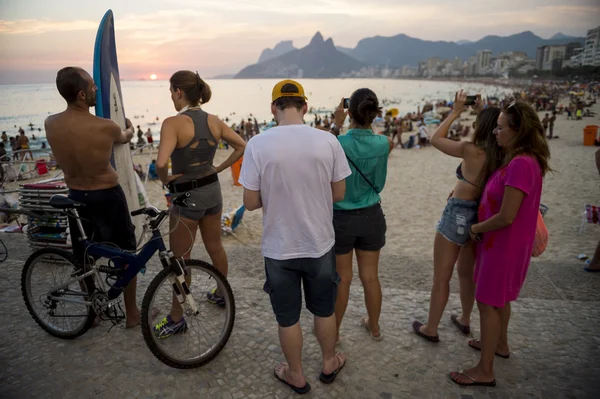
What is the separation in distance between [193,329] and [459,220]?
7.44 ft

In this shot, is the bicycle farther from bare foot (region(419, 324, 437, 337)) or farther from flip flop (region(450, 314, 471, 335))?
flip flop (region(450, 314, 471, 335))

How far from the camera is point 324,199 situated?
2.04 m

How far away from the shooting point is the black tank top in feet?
9.21

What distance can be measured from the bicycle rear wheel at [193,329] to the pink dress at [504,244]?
1.82 metres

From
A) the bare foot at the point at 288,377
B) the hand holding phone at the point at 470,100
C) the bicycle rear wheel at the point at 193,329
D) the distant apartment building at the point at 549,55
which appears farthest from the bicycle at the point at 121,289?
the distant apartment building at the point at 549,55

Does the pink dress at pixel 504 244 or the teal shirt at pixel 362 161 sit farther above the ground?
the teal shirt at pixel 362 161

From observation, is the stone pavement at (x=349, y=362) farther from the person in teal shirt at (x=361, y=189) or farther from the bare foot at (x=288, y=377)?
the person in teal shirt at (x=361, y=189)

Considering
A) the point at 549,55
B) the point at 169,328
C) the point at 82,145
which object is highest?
the point at 549,55

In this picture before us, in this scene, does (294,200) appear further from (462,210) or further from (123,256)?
(123,256)

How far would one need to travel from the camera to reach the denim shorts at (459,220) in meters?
2.58

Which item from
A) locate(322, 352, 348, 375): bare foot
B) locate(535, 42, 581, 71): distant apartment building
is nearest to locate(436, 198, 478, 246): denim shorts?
locate(322, 352, 348, 375): bare foot

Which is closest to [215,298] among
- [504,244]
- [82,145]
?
[82,145]

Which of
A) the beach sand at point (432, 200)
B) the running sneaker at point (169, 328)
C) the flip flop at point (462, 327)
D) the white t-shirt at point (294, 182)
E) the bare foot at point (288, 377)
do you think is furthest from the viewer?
the beach sand at point (432, 200)

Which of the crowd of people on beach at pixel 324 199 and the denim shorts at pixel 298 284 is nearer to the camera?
the crowd of people on beach at pixel 324 199
